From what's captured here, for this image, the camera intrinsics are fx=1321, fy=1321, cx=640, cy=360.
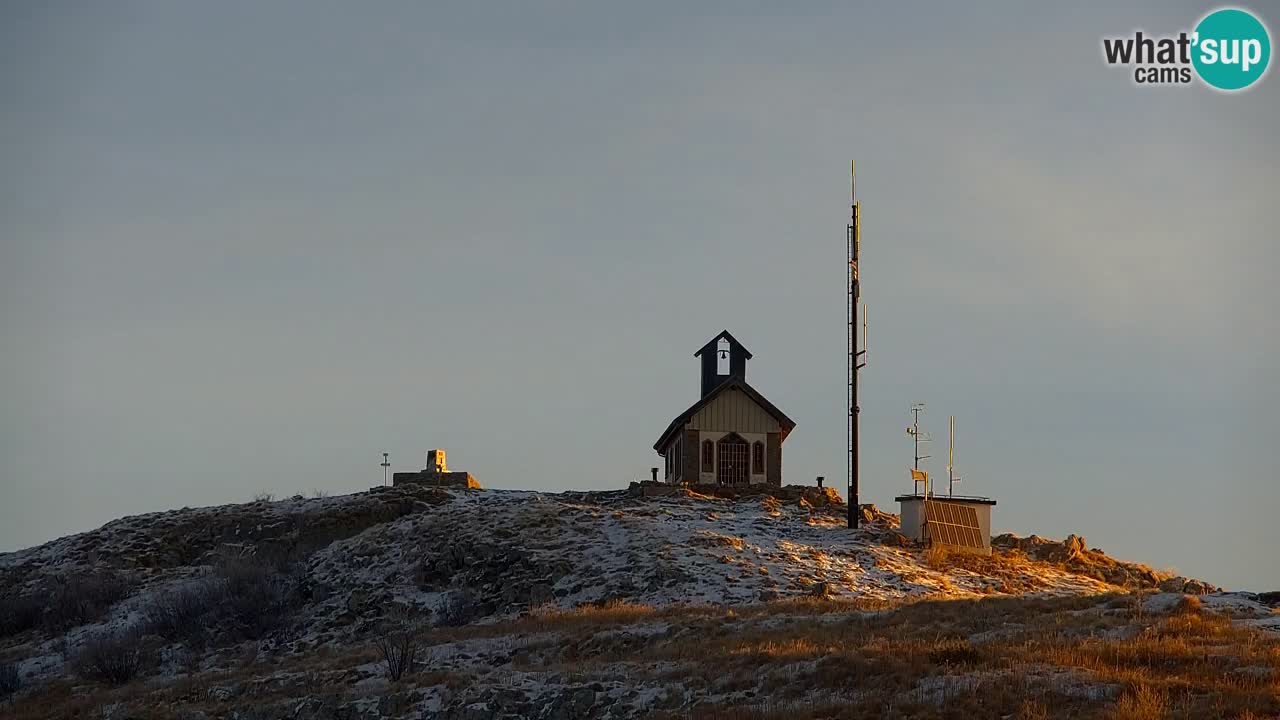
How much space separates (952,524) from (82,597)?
30.9m

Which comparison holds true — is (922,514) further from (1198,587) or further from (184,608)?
(184,608)

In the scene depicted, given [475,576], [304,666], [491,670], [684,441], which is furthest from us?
[684,441]

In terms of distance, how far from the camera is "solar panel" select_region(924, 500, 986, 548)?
156ft

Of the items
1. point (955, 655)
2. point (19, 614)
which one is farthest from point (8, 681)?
point (955, 655)

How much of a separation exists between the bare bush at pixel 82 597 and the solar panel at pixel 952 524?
1136 inches

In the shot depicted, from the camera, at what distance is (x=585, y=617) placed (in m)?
33.2

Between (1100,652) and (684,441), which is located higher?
(684,441)

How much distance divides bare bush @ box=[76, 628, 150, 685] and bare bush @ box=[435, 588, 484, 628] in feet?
28.2

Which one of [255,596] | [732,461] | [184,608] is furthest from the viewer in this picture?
[732,461]

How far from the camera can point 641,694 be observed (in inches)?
934

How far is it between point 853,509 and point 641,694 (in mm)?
26113

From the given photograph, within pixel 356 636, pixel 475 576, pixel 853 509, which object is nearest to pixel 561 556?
pixel 475 576

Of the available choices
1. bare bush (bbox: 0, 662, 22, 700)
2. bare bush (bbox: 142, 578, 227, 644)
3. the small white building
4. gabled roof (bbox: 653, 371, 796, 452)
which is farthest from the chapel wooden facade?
bare bush (bbox: 0, 662, 22, 700)

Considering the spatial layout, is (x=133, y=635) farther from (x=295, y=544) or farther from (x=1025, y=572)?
(x=1025, y=572)
